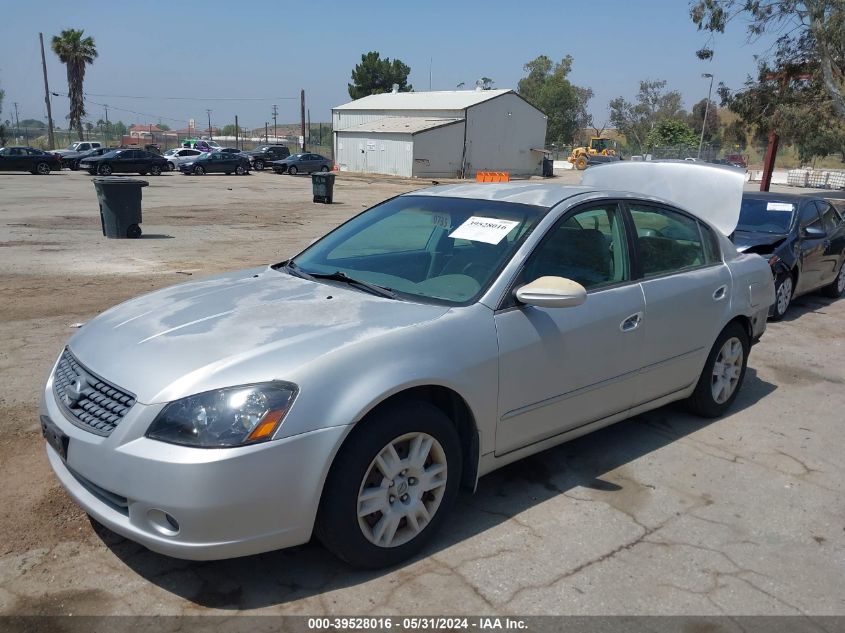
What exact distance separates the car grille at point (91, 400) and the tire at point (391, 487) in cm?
87

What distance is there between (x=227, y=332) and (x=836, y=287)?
31.3 feet

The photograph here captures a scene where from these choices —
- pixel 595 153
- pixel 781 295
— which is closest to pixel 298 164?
pixel 595 153

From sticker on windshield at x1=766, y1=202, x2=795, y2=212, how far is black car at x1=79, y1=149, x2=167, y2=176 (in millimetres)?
33328

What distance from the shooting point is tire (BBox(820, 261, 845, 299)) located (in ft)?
31.7

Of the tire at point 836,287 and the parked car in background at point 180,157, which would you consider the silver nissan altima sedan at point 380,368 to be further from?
the parked car in background at point 180,157

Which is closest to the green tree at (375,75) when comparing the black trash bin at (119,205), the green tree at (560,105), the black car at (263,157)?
the green tree at (560,105)

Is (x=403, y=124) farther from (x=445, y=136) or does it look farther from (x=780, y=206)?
(x=780, y=206)

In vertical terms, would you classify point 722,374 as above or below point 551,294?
below

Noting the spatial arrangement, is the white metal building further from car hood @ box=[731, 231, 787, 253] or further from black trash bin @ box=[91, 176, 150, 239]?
car hood @ box=[731, 231, 787, 253]

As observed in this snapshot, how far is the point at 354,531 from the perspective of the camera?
2.81 metres

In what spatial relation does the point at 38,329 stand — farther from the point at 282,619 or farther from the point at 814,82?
the point at 814,82

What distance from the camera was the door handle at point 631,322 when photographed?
152 inches

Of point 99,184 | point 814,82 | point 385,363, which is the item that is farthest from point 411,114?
point 385,363

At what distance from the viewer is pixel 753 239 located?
8.21 meters
